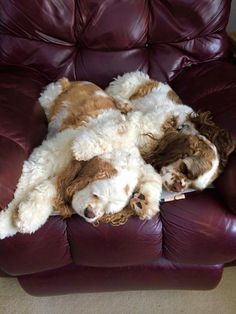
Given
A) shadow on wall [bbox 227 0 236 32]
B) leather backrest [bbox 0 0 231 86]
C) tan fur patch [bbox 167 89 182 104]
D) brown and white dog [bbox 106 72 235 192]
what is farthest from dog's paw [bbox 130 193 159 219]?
shadow on wall [bbox 227 0 236 32]

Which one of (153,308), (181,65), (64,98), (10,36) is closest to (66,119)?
(64,98)

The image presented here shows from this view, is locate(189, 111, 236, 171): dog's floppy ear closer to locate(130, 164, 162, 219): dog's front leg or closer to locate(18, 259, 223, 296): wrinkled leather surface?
locate(130, 164, 162, 219): dog's front leg

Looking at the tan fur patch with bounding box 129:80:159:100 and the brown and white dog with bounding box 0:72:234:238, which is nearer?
the brown and white dog with bounding box 0:72:234:238

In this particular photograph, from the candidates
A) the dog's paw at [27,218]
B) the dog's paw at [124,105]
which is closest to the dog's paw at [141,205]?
the dog's paw at [27,218]

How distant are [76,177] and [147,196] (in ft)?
0.84

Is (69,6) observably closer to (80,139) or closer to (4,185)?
(80,139)

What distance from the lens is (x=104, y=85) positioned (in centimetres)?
195

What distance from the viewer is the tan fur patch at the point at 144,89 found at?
1788 mm

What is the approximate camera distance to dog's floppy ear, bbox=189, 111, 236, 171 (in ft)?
4.64

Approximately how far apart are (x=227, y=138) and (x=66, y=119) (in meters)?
0.65

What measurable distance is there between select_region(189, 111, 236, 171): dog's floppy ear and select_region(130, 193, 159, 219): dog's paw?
331mm

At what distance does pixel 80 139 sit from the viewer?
1.37 meters

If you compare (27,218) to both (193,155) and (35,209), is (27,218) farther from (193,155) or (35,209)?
(193,155)

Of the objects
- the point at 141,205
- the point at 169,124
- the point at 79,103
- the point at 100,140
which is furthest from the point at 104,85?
the point at 141,205
